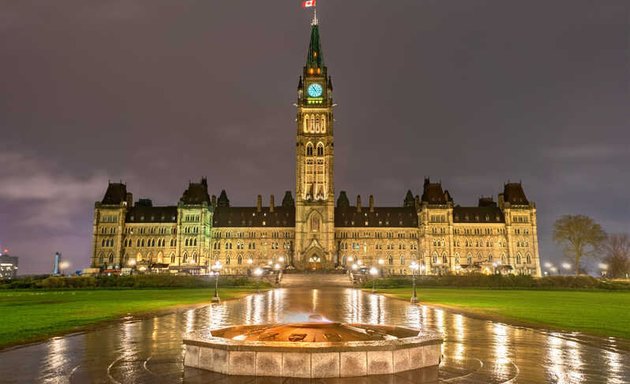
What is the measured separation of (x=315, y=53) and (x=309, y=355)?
125430 millimetres

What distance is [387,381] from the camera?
10.7m

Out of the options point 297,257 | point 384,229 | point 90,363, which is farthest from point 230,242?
point 90,363

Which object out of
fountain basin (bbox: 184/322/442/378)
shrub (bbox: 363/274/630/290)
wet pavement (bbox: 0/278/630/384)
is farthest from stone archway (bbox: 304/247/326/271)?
fountain basin (bbox: 184/322/442/378)

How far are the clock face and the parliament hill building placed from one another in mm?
259

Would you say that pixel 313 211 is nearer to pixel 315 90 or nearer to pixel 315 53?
pixel 315 90

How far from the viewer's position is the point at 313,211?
117 meters

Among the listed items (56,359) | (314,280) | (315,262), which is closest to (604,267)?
(315,262)

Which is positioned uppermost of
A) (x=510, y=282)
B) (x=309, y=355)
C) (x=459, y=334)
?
(x=309, y=355)

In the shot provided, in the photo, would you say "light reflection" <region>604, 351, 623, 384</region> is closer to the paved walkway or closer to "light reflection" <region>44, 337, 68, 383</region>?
"light reflection" <region>44, 337, 68, 383</region>

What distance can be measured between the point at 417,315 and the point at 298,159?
92.6 m

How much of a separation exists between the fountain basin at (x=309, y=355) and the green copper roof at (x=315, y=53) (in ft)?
394

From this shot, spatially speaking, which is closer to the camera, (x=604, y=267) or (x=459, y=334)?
(x=459, y=334)

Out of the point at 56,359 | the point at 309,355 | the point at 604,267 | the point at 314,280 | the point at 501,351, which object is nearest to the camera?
the point at 309,355

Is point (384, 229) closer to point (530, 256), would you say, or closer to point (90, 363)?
point (530, 256)
